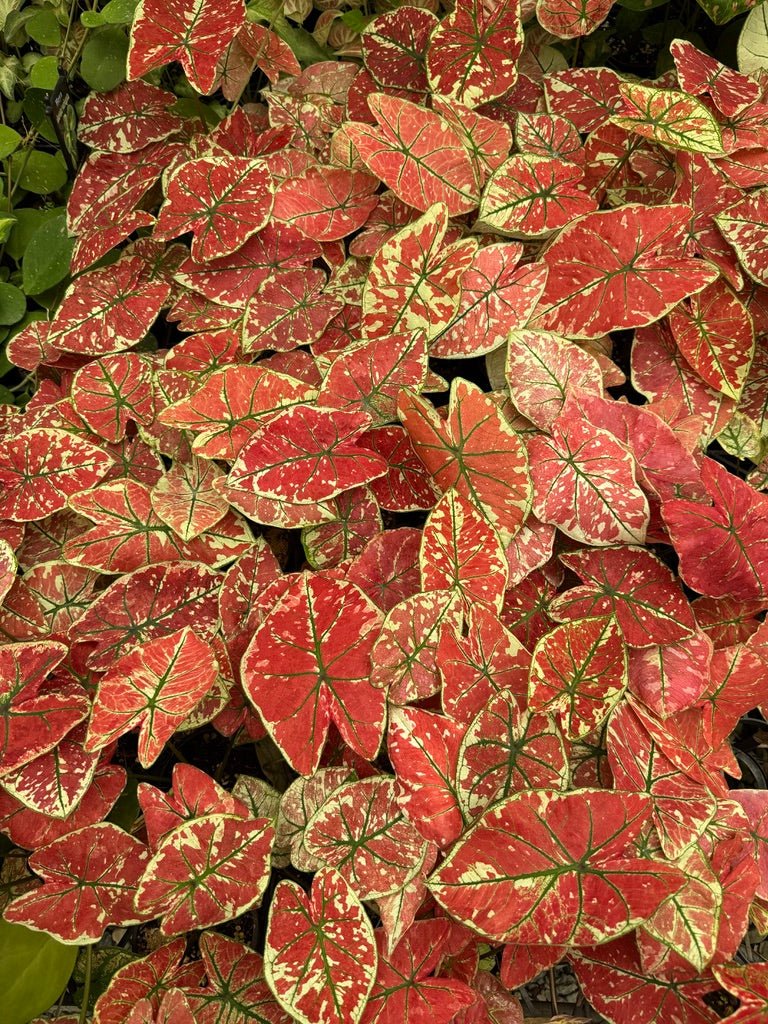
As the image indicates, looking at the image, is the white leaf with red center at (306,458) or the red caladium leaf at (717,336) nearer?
the white leaf with red center at (306,458)

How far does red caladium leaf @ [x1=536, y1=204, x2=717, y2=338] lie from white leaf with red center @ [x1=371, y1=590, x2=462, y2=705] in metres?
0.34

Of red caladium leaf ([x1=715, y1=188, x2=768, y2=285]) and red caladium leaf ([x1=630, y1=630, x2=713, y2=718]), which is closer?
red caladium leaf ([x1=630, y1=630, x2=713, y2=718])

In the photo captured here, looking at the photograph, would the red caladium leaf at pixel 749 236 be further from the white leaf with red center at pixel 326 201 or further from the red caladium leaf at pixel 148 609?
the red caladium leaf at pixel 148 609

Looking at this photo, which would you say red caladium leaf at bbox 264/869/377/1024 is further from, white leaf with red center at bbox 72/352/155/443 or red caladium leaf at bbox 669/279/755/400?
red caladium leaf at bbox 669/279/755/400

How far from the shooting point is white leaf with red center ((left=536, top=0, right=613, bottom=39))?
102cm

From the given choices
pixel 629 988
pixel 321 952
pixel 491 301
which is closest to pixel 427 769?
pixel 321 952

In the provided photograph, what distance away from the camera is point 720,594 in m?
0.81

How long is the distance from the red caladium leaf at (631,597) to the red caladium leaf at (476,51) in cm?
58

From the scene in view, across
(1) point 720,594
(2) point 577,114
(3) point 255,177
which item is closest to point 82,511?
(3) point 255,177

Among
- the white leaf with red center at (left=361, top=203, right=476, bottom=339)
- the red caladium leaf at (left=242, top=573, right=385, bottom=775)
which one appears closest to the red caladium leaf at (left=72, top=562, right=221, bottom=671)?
the red caladium leaf at (left=242, top=573, right=385, bottom=775)

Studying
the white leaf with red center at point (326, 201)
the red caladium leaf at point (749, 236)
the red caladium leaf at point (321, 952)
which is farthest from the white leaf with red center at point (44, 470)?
the red caladium leaf at point (749, 236)

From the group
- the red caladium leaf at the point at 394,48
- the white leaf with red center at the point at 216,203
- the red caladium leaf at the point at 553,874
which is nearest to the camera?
the red caladium leaf at the point at 553,874

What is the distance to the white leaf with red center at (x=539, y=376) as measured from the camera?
85 centimetres

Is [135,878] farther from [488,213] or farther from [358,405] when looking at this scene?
[488,213]
